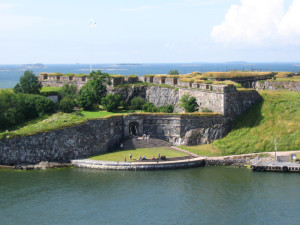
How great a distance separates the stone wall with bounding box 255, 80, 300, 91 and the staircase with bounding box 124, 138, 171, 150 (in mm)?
18900

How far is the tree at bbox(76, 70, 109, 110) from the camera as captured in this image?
48.3m

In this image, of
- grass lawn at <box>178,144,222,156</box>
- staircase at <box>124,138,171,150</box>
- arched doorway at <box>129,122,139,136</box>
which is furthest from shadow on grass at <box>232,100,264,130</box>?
arched doorway at <box>129,122,139,136</box>

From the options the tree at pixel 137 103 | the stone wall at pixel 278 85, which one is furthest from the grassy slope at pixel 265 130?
the tree at pixel 137 103

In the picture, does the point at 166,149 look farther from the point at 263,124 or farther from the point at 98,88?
the point at 98,88

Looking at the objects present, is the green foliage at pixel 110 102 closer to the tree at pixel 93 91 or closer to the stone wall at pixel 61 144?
the tree at pixel 93 91

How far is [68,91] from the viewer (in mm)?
52562

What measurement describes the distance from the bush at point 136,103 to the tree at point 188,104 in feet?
22.3

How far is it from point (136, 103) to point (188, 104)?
8.40 meters

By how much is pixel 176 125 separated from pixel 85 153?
33.4ft

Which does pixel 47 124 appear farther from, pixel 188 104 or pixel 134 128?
pixel 188 104

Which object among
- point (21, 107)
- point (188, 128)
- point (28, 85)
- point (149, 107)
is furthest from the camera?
point (28, 85)

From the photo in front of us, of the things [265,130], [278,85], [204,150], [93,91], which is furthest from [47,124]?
[278,85]

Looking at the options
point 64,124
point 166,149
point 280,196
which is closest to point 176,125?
point 166,149

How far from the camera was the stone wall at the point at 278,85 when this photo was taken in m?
50.7
